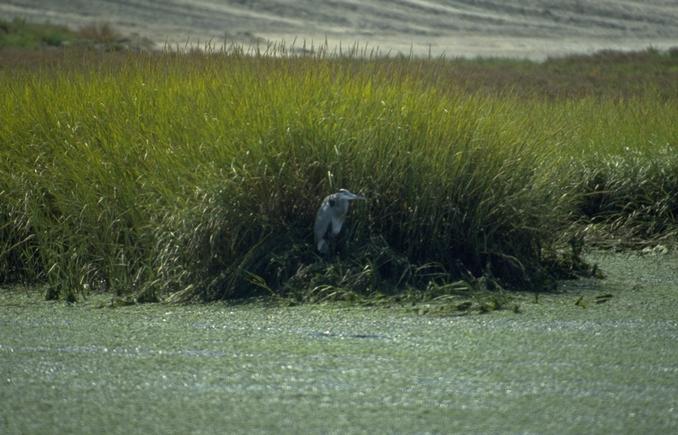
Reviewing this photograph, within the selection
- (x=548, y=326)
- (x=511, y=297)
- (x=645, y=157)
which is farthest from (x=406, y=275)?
(x=645, y=157)

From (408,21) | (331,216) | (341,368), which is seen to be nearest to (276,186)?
(331,216)

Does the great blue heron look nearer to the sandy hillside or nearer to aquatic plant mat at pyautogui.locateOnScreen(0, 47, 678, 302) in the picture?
aquatic plant mat at pyautogui.locateOnScreen(0, 47, 678, 302)

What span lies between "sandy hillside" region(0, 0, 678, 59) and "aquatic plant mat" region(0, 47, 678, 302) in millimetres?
24860

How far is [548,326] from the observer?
15.5 ft

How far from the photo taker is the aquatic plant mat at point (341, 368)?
139 inches

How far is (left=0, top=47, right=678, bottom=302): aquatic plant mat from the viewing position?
5.56m

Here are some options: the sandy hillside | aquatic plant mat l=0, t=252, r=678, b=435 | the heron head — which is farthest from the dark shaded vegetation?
the sandy hillside

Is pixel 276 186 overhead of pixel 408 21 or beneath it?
overhead

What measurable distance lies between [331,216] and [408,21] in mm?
33015

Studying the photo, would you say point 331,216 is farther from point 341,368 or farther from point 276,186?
point 341,368

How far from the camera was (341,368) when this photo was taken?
13.4 ft

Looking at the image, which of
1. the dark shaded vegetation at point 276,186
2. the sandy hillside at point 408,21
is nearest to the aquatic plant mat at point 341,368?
the dark shaded vegetation at point 276,186

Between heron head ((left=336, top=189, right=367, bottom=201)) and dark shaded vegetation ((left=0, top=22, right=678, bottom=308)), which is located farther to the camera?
dark shaded vegetation ((left=0, top=22, right=678, bottom=308))

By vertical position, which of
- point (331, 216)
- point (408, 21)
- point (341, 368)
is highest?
point (331, 216)
